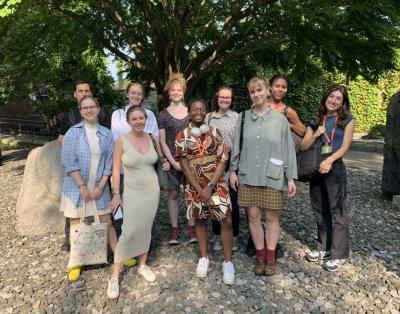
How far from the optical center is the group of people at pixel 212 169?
131 inches

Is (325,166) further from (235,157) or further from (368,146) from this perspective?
(368,146)

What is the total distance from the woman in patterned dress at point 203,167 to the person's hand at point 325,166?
2.97 ft

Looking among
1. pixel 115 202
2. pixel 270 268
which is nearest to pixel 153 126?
pixel 115 202

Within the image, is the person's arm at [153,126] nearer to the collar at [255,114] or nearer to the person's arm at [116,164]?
the person's arm at [116,164]

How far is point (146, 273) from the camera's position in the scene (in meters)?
3.54

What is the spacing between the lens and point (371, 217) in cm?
551

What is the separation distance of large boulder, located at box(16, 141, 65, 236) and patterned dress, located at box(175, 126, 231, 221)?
99.6 inches

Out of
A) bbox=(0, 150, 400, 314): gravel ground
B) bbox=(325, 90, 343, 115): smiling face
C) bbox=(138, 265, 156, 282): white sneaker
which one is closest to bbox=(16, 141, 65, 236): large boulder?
bbox=(0, 150, 400, 314): gravel ground

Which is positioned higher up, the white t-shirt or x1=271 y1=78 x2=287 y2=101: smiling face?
x1=271 y1=78 x2=287 y2=101: smiling face

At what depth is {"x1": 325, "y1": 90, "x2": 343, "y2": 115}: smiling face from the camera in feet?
11.3

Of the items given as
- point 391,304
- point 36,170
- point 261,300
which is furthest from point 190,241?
point 36,170

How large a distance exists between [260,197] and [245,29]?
17.5 feet

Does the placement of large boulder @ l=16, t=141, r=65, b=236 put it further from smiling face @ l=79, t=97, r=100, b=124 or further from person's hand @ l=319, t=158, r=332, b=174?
person's hand @ l=319, t=158, r=332, b=174

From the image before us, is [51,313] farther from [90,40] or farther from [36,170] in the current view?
[90,40]
